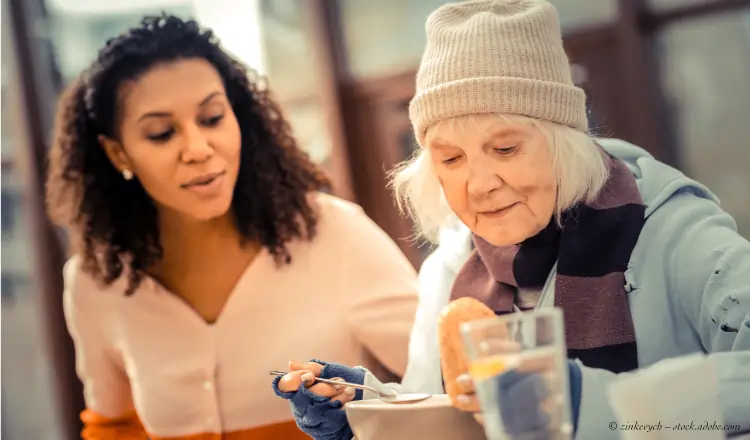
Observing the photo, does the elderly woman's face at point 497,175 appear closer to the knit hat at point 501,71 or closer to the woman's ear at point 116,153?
the knit hat at point 501,71

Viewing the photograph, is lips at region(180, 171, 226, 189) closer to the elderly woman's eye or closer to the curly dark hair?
the curly dark hair

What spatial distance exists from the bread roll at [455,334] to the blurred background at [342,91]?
1.29 m

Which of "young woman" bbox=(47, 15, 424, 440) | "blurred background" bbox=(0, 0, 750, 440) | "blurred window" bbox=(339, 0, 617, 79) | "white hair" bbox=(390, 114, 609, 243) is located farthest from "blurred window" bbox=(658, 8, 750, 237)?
"white hair" bbox=(390, 114, 609, 243)

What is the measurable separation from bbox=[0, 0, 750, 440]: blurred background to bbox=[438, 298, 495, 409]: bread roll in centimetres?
129

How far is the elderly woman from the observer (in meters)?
1.04

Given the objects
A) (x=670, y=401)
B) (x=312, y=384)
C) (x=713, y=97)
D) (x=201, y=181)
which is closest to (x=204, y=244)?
(x=201, y=181)

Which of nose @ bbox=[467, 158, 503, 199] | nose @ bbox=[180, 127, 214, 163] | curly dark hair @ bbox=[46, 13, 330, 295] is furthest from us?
curly dark hair @ bbox=[46, 13, 330, 295]

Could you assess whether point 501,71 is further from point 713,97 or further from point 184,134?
point 713,97

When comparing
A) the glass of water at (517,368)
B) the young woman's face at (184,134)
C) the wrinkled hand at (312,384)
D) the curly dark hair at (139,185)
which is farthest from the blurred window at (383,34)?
Result: the glass of water at (517,368)

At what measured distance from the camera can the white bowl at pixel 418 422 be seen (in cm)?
93

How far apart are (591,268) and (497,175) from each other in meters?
0.19

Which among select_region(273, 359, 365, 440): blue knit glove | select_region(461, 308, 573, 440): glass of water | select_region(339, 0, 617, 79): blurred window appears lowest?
select_region(273, 359, 365, 440): blue knit glove

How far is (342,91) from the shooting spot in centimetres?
265

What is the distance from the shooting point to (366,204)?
2.62 m
